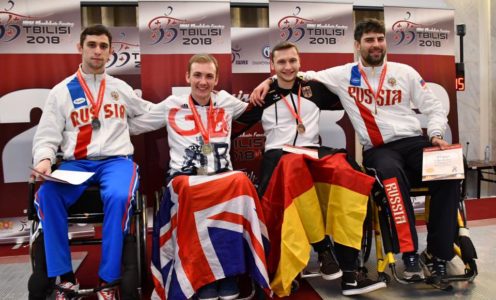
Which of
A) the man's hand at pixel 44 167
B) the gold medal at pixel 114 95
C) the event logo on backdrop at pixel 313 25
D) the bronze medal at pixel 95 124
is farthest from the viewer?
the event logo on backdrop at pixel 313 25

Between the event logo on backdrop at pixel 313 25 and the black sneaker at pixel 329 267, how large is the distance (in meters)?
2.04

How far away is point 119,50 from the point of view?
11.3ft

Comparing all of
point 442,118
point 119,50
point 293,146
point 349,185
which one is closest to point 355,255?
point 349,185

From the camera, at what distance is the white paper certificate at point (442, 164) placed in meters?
2.21

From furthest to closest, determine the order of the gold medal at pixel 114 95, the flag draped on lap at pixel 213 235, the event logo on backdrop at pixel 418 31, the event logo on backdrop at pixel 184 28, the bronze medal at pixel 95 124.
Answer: the event logo on backdrop at pixel 418 31
the event logo on backdrop at pixel 184 28
the gold medal at pixel 114 95
the bronze medal at pixel 95 124
the flag draped on lap at pixel 213 235

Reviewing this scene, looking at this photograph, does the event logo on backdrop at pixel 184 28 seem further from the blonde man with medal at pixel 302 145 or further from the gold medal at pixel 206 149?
the gold medal at pixel 206 149

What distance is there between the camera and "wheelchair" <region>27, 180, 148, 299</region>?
192cm

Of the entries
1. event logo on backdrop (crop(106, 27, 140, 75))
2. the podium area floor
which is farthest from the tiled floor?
event logo on backdrop (crop(106, 27, 140, 75))

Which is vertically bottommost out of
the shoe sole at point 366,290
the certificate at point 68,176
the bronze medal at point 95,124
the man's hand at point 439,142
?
the shoe sole at point 366,290

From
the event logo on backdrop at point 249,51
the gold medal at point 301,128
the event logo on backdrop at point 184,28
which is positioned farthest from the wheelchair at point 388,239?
the event logo on backdrop at point 184,28

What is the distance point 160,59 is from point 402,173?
214 centimetres

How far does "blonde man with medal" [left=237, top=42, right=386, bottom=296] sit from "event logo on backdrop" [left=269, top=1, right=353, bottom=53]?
94cm

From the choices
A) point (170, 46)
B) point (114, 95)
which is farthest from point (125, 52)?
point (114, 95)

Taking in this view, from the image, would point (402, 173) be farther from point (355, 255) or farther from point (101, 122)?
point (101, 122)
